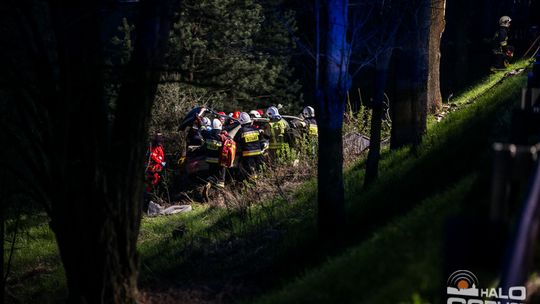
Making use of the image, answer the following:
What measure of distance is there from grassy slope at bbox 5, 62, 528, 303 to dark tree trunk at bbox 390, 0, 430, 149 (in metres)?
0.34

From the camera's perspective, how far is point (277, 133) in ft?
62.2

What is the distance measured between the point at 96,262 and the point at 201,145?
481 inches

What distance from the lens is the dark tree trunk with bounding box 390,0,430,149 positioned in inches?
466

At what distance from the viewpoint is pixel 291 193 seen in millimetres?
13500

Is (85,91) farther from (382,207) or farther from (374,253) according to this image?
(382,207)

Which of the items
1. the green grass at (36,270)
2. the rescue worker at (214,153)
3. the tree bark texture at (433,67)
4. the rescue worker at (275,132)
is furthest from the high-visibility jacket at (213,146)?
the tree bark texture at (433,67)

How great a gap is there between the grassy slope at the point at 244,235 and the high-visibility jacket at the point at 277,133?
422 cm

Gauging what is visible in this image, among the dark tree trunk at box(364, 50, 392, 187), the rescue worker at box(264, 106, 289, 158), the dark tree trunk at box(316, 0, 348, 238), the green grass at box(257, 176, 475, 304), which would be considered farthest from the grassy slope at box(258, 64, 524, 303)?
the rescue worker at box(264, 106, 289, 158)

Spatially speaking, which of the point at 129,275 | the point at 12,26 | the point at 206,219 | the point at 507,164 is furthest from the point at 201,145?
the point at 507,164

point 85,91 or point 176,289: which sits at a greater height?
point 85,91

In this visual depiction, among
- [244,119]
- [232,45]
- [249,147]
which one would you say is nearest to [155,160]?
[249,147]

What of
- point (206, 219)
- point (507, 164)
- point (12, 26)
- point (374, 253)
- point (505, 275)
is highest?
point (12, 26)

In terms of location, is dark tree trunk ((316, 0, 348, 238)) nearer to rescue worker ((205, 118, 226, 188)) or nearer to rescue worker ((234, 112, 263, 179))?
rescue worker ((205, 118, 226, 188))

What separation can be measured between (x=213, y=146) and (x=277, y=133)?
1664mm
